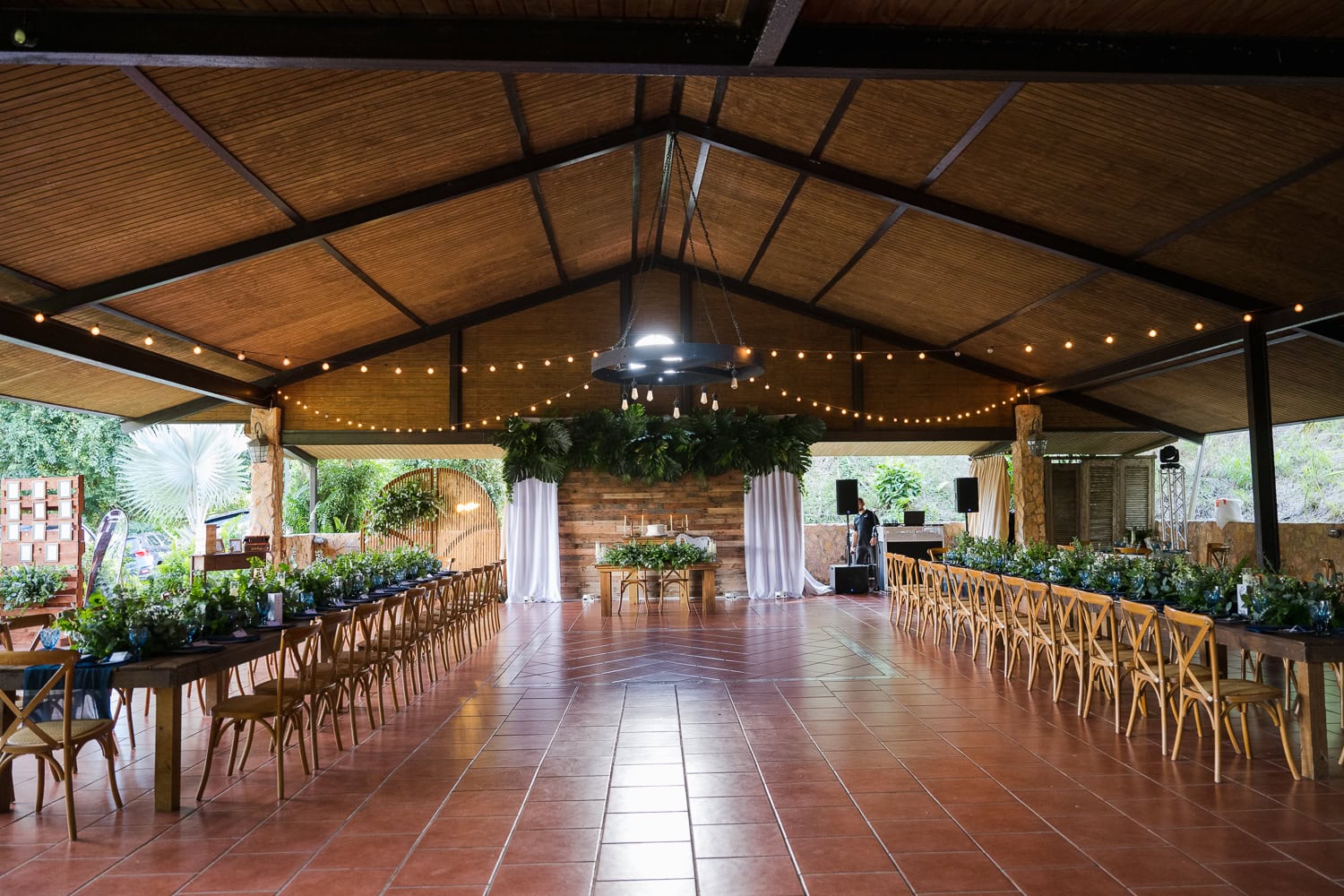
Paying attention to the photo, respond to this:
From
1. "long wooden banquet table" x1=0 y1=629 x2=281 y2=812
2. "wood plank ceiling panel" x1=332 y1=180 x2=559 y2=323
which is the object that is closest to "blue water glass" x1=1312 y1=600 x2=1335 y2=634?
"long wooden banquet table" x1=0 y1=629 x2=281 y2=812

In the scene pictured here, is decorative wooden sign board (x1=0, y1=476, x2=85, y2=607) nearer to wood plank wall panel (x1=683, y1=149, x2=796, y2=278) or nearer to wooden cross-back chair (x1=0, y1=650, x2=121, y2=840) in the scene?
wooden cross-back chair (x1=0, y1=650, x2=121, y2=840)

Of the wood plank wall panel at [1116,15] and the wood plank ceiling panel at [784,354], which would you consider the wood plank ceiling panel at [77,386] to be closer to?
the wood plank ceiling panel at [784,354]

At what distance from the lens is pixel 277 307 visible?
1113cm

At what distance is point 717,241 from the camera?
13414 millimetres

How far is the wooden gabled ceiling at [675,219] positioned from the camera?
21.7 ft

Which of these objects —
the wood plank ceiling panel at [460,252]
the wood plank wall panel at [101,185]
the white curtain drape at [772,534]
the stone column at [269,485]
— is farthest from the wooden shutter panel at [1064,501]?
the wood plank wall panel at [101,185]

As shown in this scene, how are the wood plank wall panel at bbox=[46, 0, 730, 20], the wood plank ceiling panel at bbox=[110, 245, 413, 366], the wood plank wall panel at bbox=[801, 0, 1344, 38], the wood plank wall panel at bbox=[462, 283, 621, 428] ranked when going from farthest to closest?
the wood plank wall panel at bbox=[462, 283, 621, 428] → the wood plank ceiling panel at bbox=[110, 245, 413, 366] → the wood plank wall panel at bbox=[801, 0, 1344, 38] → the wood plank wall panel at bbox=[46, 0, 730, 20]

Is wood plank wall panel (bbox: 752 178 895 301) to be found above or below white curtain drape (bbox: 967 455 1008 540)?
above

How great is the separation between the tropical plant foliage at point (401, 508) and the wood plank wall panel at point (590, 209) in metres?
4.53

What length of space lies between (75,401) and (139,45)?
9.89 meters

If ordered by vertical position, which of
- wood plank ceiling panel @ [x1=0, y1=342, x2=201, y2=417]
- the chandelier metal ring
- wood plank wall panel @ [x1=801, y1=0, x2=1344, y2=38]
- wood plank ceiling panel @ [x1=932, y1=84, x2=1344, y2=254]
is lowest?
the chandelier metal ring

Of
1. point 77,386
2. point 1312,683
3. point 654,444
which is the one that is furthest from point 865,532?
point 77,386

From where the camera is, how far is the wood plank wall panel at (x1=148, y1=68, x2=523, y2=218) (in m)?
6.27

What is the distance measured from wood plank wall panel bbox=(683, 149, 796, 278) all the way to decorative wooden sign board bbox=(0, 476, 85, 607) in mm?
8842
